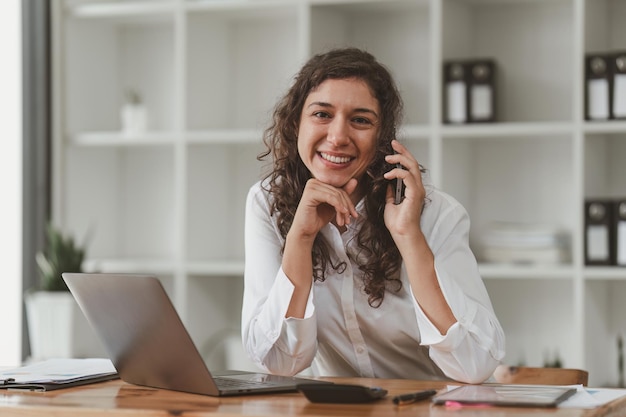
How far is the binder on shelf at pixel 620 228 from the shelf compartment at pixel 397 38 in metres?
0.85

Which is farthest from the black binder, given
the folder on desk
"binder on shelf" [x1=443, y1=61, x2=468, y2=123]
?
the folder on desk

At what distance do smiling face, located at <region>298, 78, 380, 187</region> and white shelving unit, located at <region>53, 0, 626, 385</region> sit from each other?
134 centimetres

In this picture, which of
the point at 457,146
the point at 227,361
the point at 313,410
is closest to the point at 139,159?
the point at 227,361

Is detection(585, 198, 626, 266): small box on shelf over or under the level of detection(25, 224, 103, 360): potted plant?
over

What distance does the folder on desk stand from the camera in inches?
73.1

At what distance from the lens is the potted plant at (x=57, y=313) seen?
12.7 ft

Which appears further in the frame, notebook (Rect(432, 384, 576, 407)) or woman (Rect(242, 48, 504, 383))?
woman (Rect(242, 48, 504, 383))

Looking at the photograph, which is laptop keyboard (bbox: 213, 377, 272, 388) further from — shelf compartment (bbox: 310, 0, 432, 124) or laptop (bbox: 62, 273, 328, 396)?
shelf compartment (bbox: 310, 0, 432, 124)

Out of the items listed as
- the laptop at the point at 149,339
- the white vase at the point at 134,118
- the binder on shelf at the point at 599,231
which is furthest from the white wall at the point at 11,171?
the laptop at the point at 149,339

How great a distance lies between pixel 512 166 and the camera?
3.92 m

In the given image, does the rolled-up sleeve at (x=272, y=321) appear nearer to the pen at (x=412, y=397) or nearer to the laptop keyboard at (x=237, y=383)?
the laptop keyboard at (x=237, y=383)

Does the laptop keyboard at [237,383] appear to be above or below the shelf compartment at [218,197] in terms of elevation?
below

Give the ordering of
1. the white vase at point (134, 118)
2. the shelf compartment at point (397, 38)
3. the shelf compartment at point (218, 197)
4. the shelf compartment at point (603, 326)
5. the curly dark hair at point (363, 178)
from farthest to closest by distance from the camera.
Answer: the white vase at point (134, 118) → the shelf compartment at point (218, 197) → the shelf compartment at point (397, 38) → the shelf compartment at point (603, 326) → the curly dark hair at point (363, 178)

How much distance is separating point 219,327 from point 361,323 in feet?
6.49
